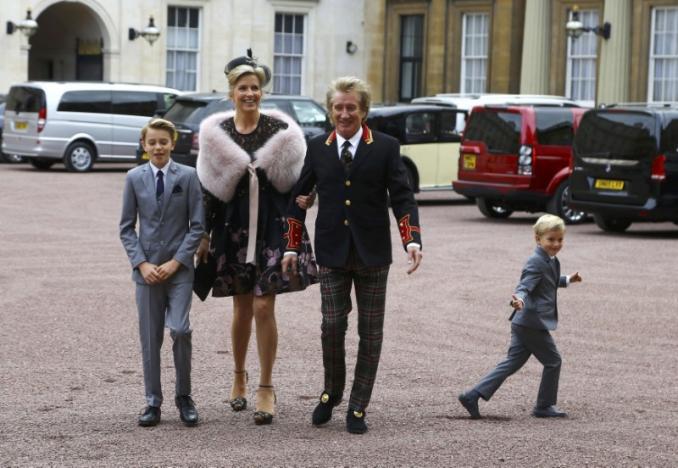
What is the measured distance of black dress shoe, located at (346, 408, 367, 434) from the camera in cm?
738

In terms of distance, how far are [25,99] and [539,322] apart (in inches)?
915

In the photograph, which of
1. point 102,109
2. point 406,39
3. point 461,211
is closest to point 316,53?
point 406,39

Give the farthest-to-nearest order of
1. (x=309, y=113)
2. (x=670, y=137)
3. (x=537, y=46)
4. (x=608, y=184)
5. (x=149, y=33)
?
1. (x=149, y=33)
2. (x=537, y=46)
3. (x=309, y=113)
4. (x=608, y=184)
5. (x=670, y=137)

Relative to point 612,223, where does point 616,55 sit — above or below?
above

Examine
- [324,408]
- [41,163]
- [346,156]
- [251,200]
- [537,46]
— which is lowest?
[324,408]

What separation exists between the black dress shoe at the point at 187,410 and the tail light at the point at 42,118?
2267cm

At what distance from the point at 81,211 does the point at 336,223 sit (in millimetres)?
14181

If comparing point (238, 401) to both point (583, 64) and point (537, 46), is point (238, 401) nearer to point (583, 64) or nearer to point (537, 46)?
point (537, 46)

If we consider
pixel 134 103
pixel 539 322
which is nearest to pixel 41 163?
pixel 134 103

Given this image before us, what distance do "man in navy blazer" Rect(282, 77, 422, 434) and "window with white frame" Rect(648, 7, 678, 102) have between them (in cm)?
2843

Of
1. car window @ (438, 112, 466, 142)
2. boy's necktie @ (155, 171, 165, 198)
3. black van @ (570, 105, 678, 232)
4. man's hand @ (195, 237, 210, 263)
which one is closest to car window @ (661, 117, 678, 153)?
black van @ (570, 105, 678, 232)

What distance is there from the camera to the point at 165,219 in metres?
7.62

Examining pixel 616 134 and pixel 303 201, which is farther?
pixel 616 134

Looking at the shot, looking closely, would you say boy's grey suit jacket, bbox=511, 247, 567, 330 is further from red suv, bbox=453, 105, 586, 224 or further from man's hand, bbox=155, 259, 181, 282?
red suv, bbox=453, 105, 586, 224
